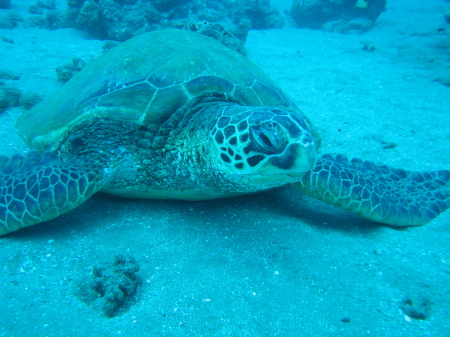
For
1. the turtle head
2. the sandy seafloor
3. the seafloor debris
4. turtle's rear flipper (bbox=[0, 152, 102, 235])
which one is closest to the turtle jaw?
the turtle head

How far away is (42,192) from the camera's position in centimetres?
229

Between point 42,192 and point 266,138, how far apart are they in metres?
1.93

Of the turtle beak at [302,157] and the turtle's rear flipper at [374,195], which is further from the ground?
the turtle beak at [302,157]

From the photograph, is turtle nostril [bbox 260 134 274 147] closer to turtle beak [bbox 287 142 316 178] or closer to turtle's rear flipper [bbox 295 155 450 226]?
turtle beak [bbox 287 142 316 178]

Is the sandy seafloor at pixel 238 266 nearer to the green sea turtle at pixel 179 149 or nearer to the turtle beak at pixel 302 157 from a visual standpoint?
the green sea turtle at pixel 179 149

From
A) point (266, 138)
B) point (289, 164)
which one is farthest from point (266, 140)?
point (289, 164)

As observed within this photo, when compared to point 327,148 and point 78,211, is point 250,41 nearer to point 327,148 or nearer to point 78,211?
point 327,148

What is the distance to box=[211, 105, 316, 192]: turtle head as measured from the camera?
6.14 feet

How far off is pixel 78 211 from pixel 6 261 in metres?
0.74

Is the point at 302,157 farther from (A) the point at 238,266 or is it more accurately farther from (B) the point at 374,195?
(B) the point at 374,195

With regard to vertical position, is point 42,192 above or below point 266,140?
below

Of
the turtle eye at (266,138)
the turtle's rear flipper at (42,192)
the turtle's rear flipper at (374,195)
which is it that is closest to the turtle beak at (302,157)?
the turtle eye at (266,138)

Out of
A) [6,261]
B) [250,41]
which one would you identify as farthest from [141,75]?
[250,41]

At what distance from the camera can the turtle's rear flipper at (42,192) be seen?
2.22 metres
